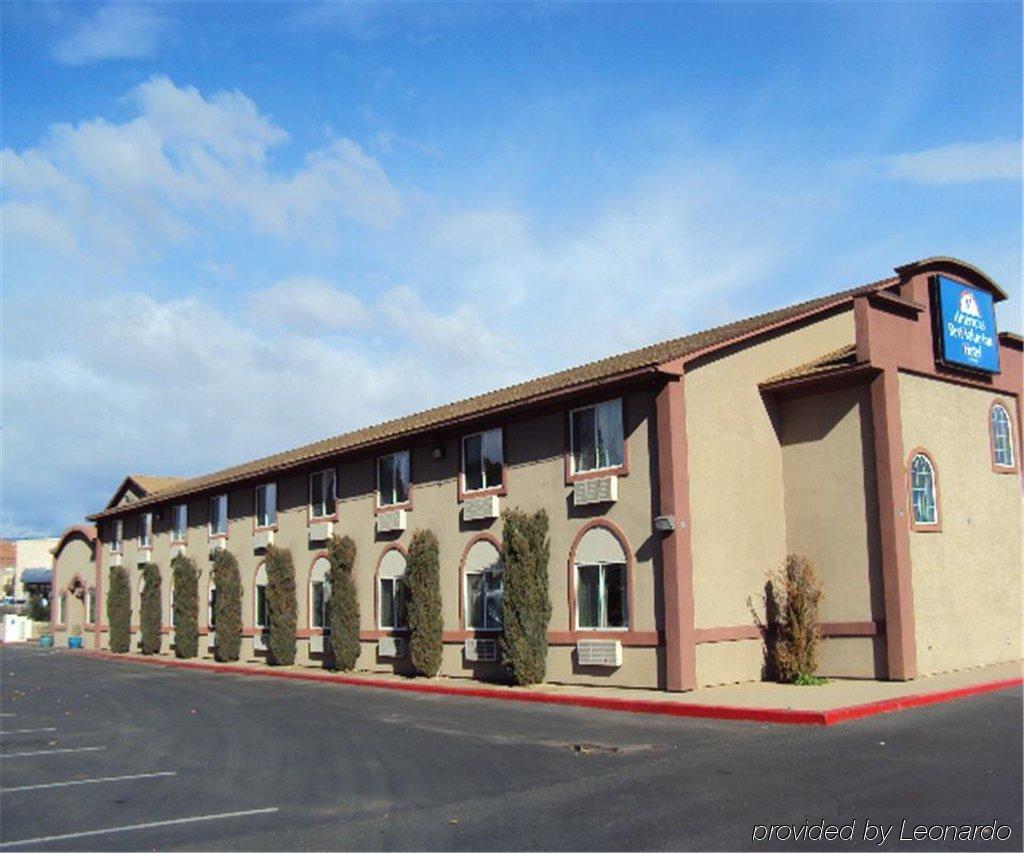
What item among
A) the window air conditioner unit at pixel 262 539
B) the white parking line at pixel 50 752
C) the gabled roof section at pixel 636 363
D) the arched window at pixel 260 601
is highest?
the gabled roof section at pixel 636 363

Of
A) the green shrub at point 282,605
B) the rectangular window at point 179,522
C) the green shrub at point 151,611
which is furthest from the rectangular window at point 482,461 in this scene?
the green shrub at point 151,611

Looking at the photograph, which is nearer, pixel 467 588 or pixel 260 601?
pixel 467 588

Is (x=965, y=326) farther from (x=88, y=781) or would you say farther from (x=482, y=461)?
(x=88, y=781)

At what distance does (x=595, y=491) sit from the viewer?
19.2m

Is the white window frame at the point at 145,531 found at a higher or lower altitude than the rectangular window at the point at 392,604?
higher

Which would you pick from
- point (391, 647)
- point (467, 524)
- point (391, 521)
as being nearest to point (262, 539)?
point (391, 521)

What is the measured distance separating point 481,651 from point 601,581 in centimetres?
378

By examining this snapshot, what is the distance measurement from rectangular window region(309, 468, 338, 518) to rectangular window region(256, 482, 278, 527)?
240cm

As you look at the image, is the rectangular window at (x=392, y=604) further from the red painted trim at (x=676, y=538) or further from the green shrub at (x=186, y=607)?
the green shrub at (x=186, y=607)

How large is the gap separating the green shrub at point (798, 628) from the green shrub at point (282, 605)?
14.3 metres

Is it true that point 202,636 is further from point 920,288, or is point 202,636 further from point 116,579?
point 920,288

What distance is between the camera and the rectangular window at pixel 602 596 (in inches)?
741

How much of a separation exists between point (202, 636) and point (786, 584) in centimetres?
2164

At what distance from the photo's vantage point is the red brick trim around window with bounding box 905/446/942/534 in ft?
61.9
